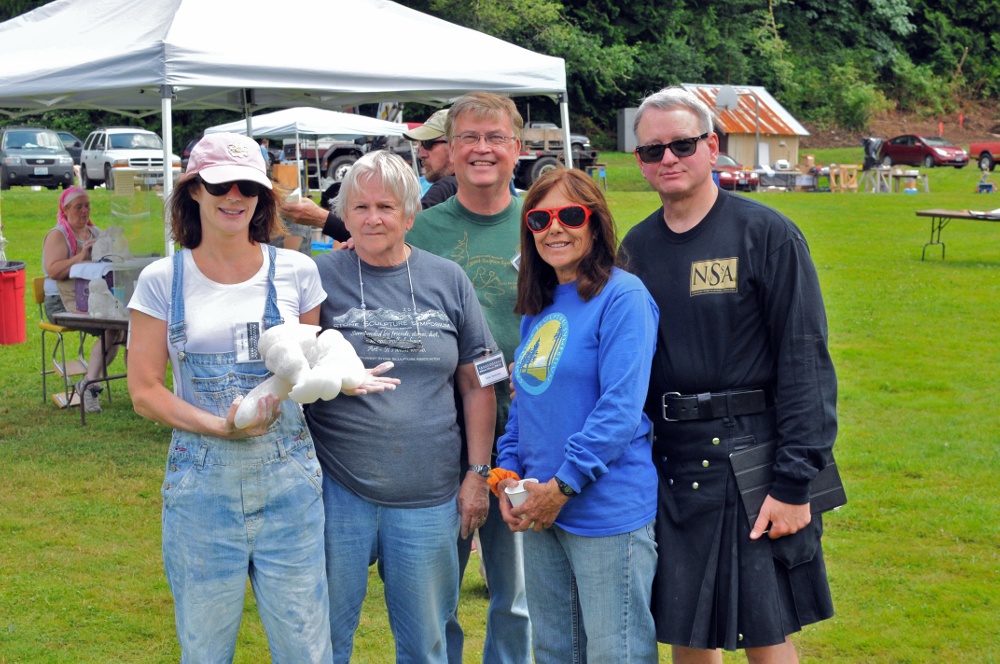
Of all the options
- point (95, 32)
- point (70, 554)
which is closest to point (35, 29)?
point (95, 32)

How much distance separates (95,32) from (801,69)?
46.8 m

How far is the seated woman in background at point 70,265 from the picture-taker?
299 inches

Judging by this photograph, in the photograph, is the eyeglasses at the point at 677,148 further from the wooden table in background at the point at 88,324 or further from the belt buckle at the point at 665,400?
the wooden table in background at the point at 88,324

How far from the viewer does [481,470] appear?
2809 millimetres

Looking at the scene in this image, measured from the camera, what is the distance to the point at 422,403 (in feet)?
8.77

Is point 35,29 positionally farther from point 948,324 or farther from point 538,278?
point 948,324

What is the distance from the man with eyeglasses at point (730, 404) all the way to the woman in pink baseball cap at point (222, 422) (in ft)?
2.70

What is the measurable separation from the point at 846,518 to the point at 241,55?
4.36 m

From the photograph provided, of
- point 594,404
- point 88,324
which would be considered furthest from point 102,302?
point 594,404

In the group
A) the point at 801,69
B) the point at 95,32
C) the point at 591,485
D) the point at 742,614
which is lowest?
the point at 742,614

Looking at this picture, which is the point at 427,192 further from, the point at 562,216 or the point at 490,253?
the point at 562,216

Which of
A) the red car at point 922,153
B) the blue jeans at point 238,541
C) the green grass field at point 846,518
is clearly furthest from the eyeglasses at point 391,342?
the red car at point 922,153

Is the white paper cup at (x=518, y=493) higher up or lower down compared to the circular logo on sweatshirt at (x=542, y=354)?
lower down

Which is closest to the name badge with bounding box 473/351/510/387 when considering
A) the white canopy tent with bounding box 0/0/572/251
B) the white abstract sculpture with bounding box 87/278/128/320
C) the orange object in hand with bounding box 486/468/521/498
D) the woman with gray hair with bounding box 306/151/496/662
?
the woman with gray hair with bounding box 306/151/496/662
